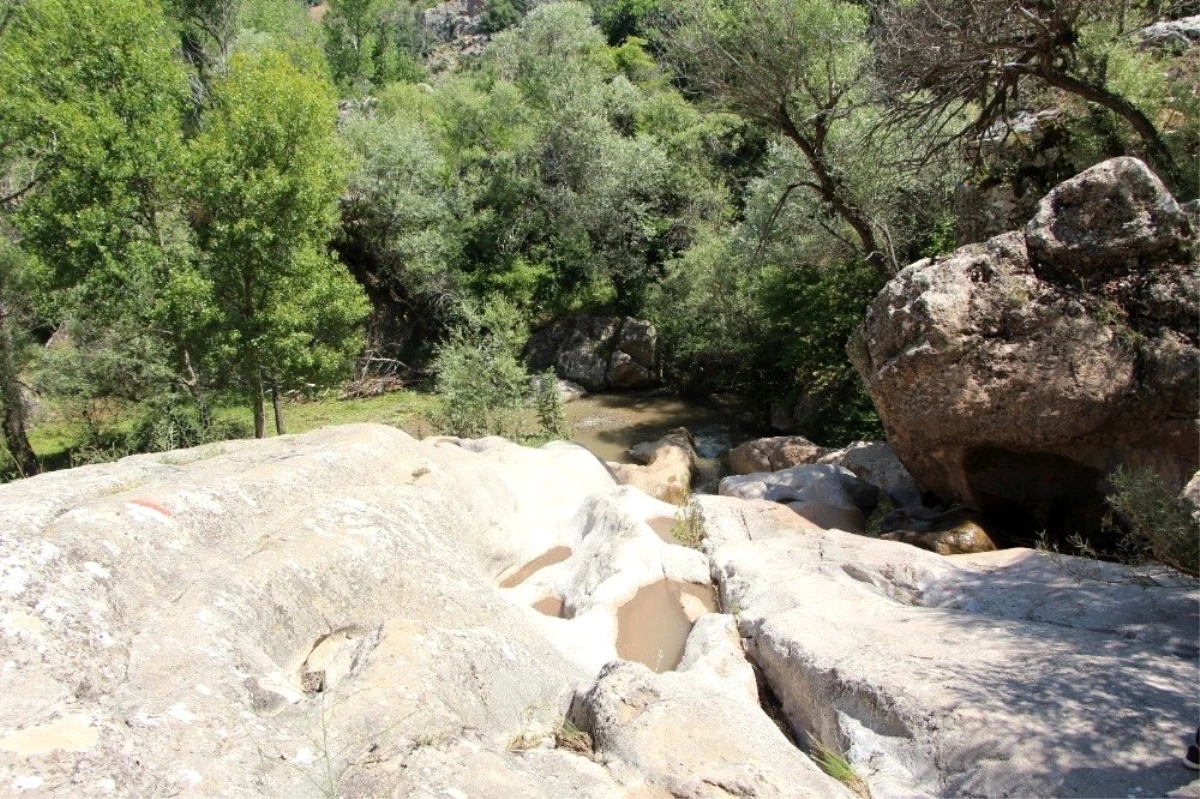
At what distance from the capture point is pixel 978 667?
5.71m

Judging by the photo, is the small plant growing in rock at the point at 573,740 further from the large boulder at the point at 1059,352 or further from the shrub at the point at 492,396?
the shrub at the point at 492,396

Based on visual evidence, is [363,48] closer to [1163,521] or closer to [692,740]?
[1163,521]

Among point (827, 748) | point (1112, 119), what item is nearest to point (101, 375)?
point (827, 748)

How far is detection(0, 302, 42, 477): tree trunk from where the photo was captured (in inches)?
680

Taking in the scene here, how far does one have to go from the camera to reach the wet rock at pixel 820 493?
1248 cm

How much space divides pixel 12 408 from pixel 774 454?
1729 cm

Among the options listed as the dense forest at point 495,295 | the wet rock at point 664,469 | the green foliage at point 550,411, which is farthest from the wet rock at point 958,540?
the green foliage at point 550,411

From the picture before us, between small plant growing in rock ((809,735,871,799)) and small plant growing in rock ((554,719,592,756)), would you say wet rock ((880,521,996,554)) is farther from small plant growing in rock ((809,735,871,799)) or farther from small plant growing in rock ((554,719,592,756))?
small plant growing in rock ((554,719,592,756))

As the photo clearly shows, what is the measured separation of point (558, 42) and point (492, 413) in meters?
24.0

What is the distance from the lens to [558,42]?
36562 mm

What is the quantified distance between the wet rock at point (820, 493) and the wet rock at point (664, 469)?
70.1 inches

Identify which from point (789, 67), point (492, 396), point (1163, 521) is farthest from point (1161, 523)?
point (492, 396)

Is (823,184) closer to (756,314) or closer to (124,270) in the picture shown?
(756,314)

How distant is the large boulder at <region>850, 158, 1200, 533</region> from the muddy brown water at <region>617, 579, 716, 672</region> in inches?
182
